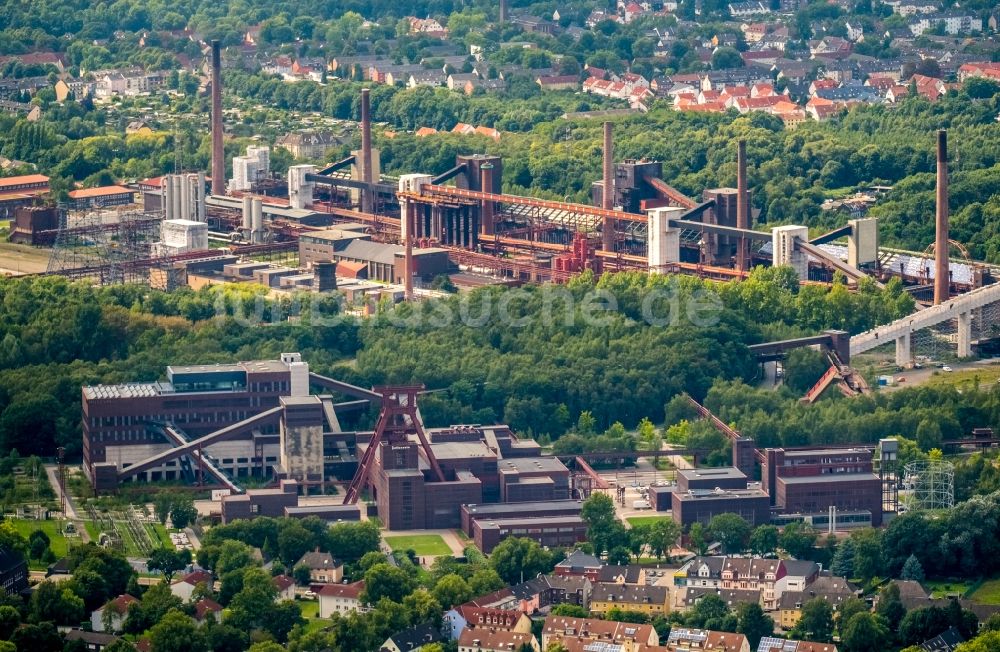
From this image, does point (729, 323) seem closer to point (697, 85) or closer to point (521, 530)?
point (521, 530)

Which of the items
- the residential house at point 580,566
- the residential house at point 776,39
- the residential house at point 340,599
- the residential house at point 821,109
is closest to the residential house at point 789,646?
the residential house at point 580,566

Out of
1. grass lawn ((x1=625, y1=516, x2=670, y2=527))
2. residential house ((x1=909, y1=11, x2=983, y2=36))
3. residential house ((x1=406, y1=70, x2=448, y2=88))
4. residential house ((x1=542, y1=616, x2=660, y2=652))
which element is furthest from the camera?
residential house ((x1=909, y1=11, x2=983, y2=36))

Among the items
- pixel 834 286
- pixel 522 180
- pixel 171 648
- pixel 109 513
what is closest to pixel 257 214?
pixel 522 180

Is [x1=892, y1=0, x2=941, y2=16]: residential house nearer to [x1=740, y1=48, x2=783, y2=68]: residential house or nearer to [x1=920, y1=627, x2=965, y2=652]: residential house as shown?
[x1=740, y1=48, x2=783, y2=68]: residential house

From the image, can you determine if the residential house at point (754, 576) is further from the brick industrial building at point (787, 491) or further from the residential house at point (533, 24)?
the residential house at point (533, 24)

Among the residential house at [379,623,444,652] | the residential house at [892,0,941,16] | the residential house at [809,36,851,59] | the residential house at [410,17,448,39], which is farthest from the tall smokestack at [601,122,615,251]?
the residential house at [892,0,941,16]

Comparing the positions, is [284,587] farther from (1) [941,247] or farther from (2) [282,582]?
(1) [941,247]
